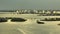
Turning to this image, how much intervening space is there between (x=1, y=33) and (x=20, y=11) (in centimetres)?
3895

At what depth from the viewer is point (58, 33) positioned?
43.9 feet

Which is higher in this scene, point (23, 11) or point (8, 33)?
point (8, 33)

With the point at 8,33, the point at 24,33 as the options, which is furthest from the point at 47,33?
the point at 8,33

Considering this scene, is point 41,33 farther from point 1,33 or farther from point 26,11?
point 26,11

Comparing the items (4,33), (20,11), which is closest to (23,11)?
(20,11)

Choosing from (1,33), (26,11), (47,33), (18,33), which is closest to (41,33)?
(47,33)

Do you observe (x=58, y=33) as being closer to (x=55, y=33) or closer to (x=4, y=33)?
(x=55, y=33)

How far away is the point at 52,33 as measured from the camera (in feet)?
44.2

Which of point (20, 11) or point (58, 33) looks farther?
point (20, 11)

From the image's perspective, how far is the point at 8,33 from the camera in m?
13.6

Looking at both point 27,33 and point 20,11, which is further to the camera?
point 20,11

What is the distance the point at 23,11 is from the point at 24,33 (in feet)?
131

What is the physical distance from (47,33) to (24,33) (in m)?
1.20

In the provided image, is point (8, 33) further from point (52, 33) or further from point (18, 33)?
point (52, 33)
